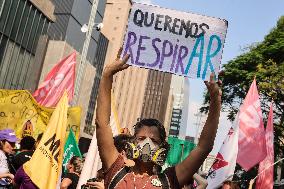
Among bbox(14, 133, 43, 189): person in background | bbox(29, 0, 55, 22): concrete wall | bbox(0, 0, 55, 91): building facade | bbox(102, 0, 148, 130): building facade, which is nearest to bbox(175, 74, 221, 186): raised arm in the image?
bbox(14, 133, 43, 189): person in background

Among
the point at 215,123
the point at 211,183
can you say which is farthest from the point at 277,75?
the point at 215,123

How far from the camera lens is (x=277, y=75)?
78.3 ft

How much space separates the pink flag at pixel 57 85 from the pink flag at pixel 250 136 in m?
3.90

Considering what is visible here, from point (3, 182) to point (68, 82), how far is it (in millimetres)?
4769

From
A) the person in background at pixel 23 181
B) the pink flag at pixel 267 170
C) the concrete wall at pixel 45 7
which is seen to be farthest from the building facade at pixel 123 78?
the person in background at pixel 23 181

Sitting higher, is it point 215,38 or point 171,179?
point 215,38

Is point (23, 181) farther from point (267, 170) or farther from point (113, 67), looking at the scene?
point (267, 170)

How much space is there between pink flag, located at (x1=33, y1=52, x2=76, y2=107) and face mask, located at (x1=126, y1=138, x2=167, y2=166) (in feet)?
23.8

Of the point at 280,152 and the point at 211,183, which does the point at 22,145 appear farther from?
the point at 280,152

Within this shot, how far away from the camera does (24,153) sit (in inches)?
218

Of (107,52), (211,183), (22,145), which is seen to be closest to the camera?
(22,145)

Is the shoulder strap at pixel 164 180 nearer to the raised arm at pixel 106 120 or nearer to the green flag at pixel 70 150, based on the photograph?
the raised arm at pixel 106 120

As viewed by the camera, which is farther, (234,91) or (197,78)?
(234,91)

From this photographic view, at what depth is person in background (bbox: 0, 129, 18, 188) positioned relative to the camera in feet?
17.5
